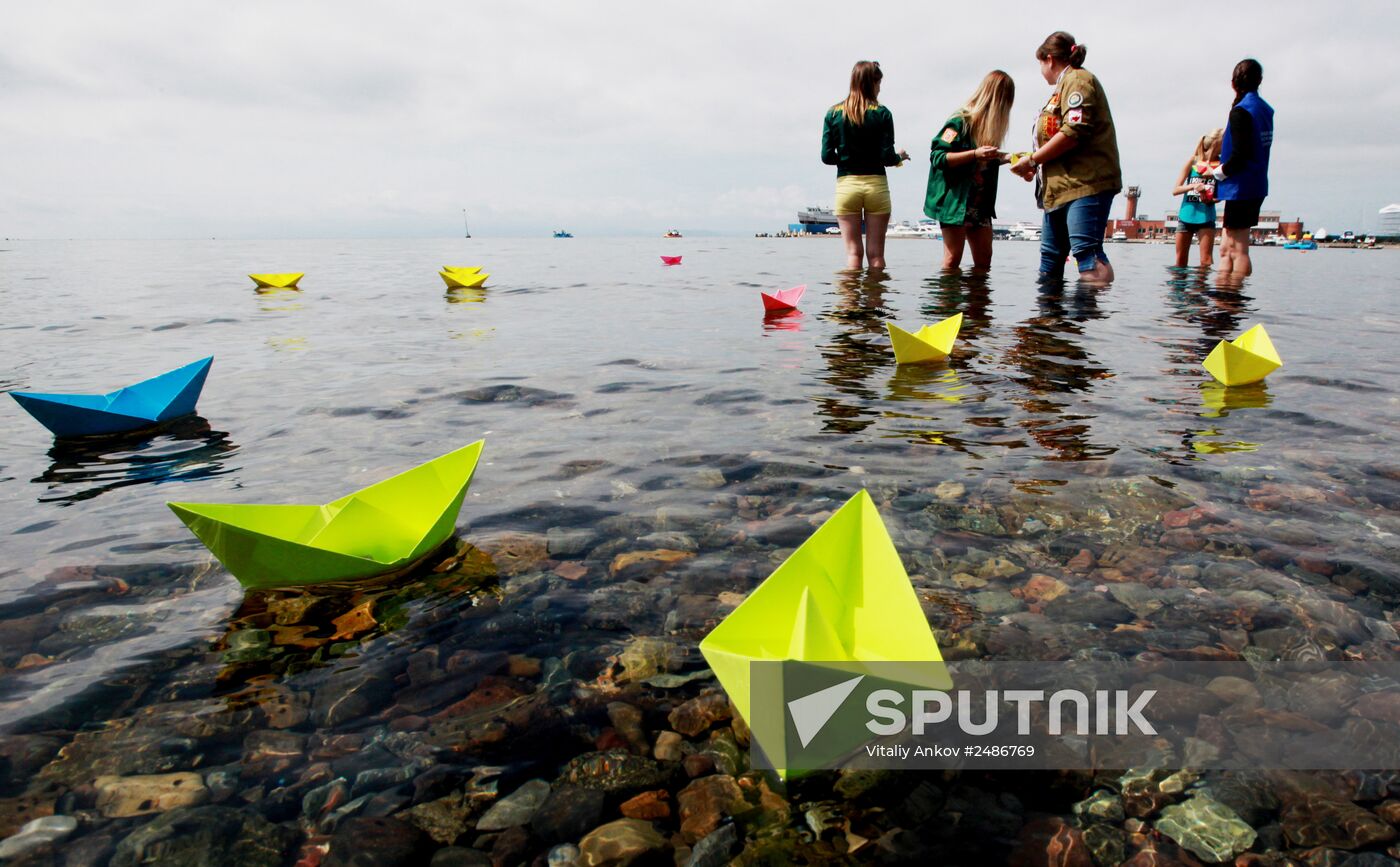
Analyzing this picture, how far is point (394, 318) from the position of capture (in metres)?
11.5

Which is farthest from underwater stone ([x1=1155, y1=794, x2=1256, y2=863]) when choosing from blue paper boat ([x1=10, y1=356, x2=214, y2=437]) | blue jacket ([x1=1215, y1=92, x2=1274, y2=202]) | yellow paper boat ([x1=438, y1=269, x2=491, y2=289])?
yellow paper boat ([x1=438, y1=269, x2=491, y2=289])

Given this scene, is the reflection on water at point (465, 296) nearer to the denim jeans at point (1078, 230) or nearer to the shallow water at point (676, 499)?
the shallow water at point (676, 499)

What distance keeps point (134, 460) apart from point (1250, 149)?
13.8 metres

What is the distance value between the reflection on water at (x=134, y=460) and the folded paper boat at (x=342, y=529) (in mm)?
1950

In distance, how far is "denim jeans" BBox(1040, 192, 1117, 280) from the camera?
9477mm

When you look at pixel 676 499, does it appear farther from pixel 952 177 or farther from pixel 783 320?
pixel 952 177

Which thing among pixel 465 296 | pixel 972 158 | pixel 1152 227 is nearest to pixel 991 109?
pixel 972 158

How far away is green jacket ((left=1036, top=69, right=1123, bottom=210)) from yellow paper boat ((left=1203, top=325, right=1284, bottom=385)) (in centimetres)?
375

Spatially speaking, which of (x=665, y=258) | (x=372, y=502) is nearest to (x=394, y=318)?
(x=372, y=502)

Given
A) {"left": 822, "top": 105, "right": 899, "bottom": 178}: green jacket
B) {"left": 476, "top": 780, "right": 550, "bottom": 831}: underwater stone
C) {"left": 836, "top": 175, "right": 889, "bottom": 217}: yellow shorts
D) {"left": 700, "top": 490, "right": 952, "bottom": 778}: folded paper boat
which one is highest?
{"left": 822, "top": 105, "right": 899, "bottom": 178}: green jacket

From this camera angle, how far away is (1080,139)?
903 cm

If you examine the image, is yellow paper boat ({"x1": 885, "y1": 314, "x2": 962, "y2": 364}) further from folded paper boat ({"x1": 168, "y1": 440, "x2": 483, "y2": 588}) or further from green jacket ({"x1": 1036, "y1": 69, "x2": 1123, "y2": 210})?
folded paper boat ({"x1": 168, "y1": 440, "x2": 483, "y2": 588})

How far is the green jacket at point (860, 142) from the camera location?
11.0 meters

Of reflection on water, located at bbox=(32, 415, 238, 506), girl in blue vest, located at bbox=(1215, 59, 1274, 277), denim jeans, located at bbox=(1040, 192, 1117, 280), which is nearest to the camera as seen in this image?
reflection on water, located at bbox=(32, 415, 238, 506)
